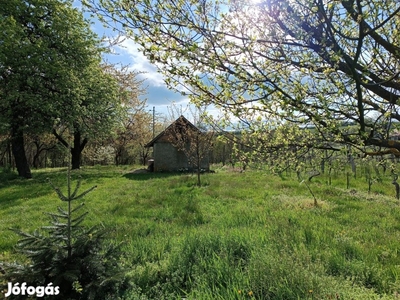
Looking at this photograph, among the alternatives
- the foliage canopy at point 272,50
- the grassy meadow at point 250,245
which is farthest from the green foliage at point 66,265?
the foliage canopy at point 272,50

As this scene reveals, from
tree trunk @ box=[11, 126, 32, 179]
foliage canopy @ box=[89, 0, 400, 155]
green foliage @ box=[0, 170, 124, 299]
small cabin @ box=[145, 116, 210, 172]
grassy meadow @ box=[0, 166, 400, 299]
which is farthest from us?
small cabin @ box=[145, 116, 210, 172]

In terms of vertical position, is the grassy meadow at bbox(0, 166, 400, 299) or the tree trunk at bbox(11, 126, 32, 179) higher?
the tree trunk at bbox(11, 126, 32, 179)

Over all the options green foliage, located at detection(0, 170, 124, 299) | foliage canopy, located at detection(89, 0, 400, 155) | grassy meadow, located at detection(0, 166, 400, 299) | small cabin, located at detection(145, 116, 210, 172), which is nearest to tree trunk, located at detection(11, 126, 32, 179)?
grassy meadow, located at detection(0, 166, 400, 299)

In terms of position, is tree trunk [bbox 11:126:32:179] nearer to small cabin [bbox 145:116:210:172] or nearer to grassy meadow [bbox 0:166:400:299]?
grassy meadow [bbox 0:166:400:299]

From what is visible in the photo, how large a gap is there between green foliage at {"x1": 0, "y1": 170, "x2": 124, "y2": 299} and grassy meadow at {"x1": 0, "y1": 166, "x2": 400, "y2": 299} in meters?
0.34

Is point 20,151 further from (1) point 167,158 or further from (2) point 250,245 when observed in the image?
(2) point 250,245

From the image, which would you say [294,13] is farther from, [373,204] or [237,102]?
[373,204]

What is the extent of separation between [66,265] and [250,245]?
7.77 ft

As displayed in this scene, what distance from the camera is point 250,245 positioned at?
379 centimetres

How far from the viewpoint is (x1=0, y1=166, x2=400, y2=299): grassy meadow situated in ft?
8.98

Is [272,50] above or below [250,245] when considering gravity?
above

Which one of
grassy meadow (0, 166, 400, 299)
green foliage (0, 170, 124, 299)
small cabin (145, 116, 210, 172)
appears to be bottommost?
grassy meadow (0, 166, 400, 299)

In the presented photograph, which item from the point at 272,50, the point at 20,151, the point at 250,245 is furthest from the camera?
the point at 20,151

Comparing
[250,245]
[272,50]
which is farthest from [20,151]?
[272,50]
